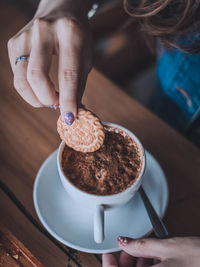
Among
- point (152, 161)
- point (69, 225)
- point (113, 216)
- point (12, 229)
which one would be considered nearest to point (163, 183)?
point (152, 161)

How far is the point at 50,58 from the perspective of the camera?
67cm

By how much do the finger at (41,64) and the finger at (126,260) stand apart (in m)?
0.45

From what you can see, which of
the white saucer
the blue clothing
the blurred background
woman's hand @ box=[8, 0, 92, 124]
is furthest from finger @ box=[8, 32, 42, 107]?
the blurred background

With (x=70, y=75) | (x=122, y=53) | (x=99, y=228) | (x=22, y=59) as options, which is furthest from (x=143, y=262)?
(x=122, y=53)

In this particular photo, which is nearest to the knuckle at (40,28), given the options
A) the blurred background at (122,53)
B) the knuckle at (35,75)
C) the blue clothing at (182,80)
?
the knuckle at (35,75)

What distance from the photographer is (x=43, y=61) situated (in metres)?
0.64

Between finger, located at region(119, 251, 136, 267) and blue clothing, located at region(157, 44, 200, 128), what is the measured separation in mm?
643

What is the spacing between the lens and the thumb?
574 millimetres

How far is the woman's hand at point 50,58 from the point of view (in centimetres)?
63

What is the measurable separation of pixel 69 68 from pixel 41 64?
0.07 metres

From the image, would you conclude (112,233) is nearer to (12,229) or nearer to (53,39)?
(12,229)

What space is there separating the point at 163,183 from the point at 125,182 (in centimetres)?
15

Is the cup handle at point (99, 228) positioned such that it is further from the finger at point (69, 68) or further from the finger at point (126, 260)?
the finger at point (69, 68)

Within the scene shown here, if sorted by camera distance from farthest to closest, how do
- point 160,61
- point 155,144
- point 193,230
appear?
point 160,61
point 155,144
point 193,230
